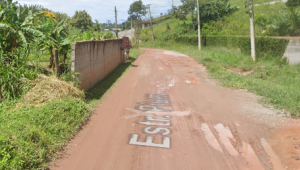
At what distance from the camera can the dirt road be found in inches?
181

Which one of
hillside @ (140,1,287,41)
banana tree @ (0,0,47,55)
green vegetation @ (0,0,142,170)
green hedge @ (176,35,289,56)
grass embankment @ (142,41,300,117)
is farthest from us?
hillside @ (140,1,287,41)

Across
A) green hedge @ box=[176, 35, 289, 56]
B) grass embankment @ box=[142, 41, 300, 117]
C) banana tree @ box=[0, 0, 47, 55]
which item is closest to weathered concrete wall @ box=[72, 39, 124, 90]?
banana tree @ box=[0, 0, 47, 55]

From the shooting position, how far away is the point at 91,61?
10344 millimetres

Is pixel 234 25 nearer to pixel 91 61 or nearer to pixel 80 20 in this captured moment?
pixel 91 61

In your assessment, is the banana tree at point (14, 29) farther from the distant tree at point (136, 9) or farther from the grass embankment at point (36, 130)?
the distant tree at point (136, 9)

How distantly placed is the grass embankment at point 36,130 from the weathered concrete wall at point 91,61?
72.0 inches

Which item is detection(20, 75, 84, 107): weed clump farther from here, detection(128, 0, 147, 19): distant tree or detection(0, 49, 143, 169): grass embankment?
detection(128, 0, 147, 19): distant tree

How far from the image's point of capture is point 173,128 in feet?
20.4

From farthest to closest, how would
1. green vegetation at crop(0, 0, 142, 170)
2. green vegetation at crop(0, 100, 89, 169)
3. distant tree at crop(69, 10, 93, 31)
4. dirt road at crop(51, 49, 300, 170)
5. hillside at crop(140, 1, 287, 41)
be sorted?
distant tree at crop(69, 10, 93, 31) → hillside at crop(140, 1, 287, 41) → dirt road at crop(51, 49, 300, 170) → green vegetation at crop(0, 0, 142, 170) → green vegetation at crop(0, 100, 89, 169)

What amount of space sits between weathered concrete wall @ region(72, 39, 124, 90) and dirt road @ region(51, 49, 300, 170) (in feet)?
4.18

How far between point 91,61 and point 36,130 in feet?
18.8

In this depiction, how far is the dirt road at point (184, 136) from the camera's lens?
4.60 meters

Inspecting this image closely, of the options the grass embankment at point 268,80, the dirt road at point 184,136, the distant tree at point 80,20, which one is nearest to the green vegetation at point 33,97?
the dirt road at point 184,136

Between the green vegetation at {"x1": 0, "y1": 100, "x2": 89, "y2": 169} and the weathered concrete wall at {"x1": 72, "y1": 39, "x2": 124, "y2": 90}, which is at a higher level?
the weathered concrete wall at {"x1": 72, "y1": 39, "x2": 124, "y2": 90}
